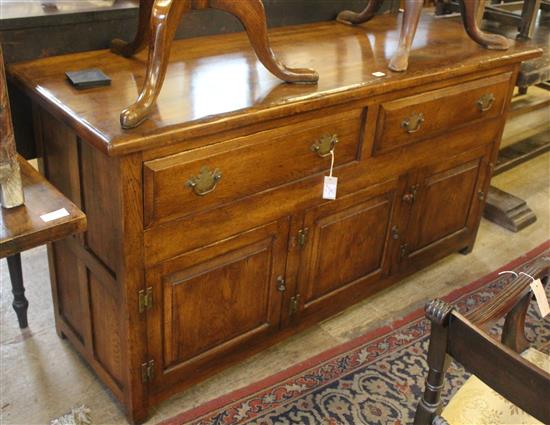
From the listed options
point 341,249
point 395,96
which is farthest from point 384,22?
point 341,249

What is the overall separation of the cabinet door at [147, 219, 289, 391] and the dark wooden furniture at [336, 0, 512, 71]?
0.61 metres

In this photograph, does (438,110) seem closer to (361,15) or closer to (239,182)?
(361,15)

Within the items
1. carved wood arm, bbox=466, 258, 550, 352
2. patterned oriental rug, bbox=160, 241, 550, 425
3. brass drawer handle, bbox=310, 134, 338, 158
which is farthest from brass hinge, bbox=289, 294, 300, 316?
carved wood arm, bbox=466, 258, 550, 352

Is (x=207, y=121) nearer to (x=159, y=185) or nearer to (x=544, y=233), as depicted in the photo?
(x=159, y=185)

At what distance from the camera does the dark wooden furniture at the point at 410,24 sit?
1896 mm

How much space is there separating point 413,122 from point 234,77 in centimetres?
59

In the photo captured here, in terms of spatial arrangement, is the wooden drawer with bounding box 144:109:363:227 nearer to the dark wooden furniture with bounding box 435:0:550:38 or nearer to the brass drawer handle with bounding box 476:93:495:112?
the brass drawer handle with bounding box 476:93:495:112

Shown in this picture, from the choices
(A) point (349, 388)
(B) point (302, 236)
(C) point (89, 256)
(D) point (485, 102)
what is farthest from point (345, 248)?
(C) point (89, 256)

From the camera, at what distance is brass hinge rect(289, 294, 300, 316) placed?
199cm

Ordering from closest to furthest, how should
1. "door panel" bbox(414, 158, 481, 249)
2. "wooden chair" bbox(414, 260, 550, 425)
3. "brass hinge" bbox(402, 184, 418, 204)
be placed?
1. "wooden chair" bbox(414, 260, 550, 425)
2. "brass hinge" bbox(402, 184, 418, 204)
3. "door panel" bbox(414, 158, 481, 249)

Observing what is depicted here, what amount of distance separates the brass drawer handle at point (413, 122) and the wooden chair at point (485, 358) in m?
0.80

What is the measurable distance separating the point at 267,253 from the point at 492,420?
2.47 feet

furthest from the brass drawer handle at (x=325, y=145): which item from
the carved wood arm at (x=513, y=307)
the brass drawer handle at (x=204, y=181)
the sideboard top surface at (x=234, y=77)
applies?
the carved wood arm at (x=513, y=307)

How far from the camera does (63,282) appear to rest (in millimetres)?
1922
